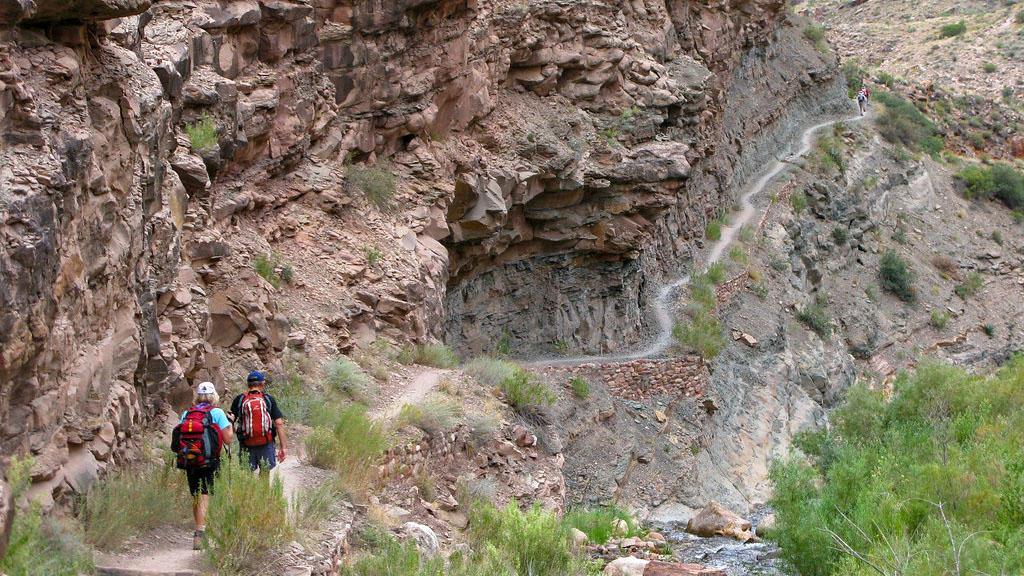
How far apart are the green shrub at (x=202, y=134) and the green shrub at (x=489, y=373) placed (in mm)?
5936

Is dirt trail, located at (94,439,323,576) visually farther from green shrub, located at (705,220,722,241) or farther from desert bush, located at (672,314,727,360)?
green shrub, located at (705,220,722,241)

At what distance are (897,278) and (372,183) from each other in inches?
990

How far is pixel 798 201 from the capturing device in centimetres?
3556

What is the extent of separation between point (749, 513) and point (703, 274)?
10.2 m

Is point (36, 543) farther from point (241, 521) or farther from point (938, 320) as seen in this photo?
point (938, 320)

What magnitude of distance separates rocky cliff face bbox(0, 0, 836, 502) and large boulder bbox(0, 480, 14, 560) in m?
0.78

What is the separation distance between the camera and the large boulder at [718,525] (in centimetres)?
1489

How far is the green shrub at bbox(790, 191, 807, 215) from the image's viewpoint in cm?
3534

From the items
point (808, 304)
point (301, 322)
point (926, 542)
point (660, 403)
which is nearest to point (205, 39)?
point (301, 322)

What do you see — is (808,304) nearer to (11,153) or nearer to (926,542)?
(926,542)

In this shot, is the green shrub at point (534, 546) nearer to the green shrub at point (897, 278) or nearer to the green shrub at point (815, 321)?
the green shrub at point (815, 321)

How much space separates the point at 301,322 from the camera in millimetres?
14422

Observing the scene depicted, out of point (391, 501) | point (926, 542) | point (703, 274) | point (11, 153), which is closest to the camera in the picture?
point (11, 153)

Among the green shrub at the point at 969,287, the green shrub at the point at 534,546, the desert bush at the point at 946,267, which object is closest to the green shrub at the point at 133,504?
the green shrub at the point at 534,546
